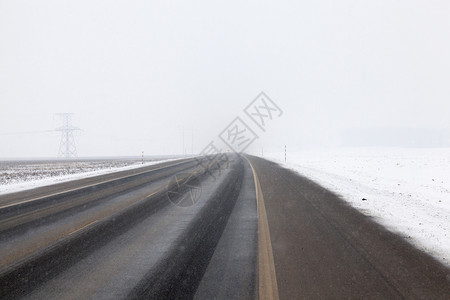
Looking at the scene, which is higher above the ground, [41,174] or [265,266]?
[41,174]

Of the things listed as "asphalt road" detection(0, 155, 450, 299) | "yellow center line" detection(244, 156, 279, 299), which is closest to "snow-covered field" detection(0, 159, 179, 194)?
"asphalt road" detection(0, 155, 450, 299)

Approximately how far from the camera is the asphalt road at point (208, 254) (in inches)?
159

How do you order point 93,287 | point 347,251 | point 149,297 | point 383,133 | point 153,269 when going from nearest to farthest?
point 149,297, point 93,287, point 153,269, point 347,251, point 383,133

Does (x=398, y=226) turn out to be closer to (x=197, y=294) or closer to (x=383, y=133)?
(x=197, y=294)

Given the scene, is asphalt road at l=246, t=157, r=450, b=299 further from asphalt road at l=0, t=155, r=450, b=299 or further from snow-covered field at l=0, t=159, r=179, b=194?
snow-covered field at l=0, t=159, r=179, b=194

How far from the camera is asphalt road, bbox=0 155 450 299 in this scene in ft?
13.3

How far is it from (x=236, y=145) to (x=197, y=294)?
11975 cm

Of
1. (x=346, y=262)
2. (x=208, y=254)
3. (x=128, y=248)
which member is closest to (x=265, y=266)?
(x=208, y=254)

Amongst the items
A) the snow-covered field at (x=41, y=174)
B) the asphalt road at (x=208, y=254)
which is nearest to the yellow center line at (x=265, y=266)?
the asphalt road at (x=208, y=254)

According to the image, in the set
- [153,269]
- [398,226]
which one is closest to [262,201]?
[398,226]

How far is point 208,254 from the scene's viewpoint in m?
5.28

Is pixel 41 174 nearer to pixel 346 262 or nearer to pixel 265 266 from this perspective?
pixel 265 266

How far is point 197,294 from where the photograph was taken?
3879 millimetres

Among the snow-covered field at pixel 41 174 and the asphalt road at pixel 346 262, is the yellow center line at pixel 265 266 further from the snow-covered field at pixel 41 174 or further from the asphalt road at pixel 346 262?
the snow-covered field at pixel 41 174
